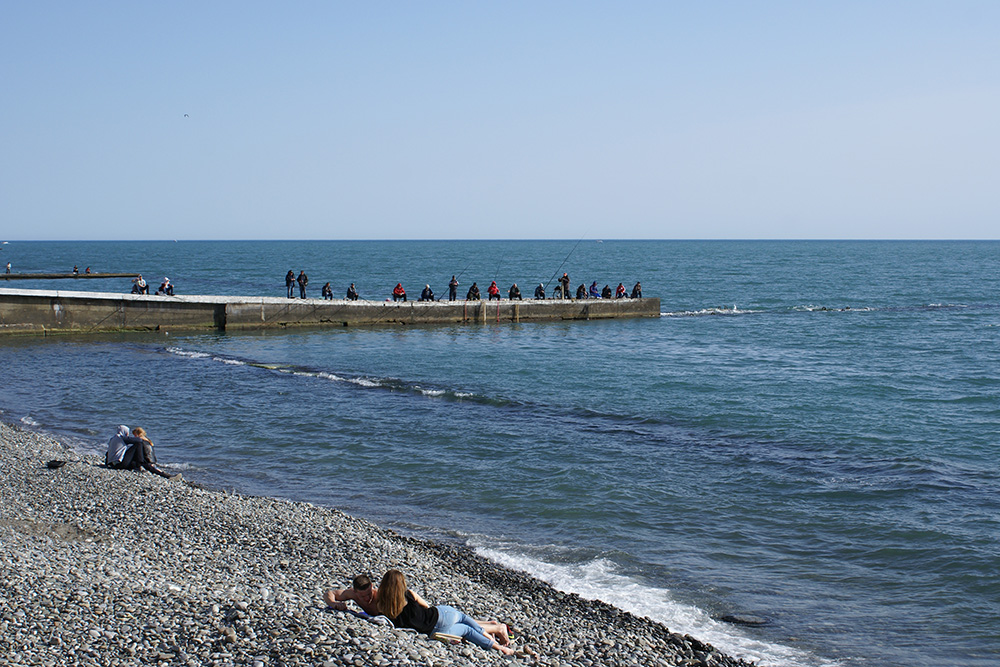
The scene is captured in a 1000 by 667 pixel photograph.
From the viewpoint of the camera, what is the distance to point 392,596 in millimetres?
7684

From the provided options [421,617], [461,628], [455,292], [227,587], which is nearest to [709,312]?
[455,292]

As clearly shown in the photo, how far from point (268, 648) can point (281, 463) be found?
381 inches

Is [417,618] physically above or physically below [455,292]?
below

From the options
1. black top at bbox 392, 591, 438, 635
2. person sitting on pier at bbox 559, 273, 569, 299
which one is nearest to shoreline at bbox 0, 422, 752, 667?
black top at bbox 392, 591, 438, 635

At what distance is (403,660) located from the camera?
6863 millimetres

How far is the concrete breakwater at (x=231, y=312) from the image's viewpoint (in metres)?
32.9

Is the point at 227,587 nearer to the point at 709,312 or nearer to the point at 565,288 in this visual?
the point at 565,288

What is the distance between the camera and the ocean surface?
10656 millimetres

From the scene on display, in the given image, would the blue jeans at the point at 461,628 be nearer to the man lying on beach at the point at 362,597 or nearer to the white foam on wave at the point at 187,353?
the man lying on beach at the point at 362,597

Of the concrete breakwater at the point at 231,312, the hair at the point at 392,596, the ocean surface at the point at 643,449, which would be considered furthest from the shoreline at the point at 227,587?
the concrete breakwater at the point at 231,312

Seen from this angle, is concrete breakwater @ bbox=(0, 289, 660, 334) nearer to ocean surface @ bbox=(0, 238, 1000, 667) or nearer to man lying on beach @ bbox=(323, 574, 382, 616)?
ocean surface @ bbox=(0, 238, 1000, 667)

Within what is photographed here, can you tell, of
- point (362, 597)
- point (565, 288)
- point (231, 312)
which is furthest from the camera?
point (565, 288)

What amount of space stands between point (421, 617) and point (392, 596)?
1.07ft

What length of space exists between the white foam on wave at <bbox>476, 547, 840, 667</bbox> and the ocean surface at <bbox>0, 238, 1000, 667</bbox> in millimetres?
41
